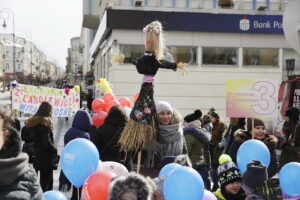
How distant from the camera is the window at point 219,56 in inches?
749

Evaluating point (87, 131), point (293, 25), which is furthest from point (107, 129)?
point (293, 25)

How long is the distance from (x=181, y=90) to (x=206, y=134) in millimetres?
12720

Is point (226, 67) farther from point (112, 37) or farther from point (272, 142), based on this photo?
point (272, 142)

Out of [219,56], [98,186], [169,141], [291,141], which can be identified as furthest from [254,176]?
[219,56]

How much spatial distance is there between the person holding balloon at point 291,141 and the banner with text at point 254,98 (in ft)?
1.04

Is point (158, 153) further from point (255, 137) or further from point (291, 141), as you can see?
point (291, 141)

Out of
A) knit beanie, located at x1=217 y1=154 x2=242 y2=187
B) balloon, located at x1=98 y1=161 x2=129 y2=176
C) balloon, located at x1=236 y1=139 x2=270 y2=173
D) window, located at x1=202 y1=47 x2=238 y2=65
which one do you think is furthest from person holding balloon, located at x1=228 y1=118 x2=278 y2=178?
window, located at x1=202 y1=47 x2=238 y2=65

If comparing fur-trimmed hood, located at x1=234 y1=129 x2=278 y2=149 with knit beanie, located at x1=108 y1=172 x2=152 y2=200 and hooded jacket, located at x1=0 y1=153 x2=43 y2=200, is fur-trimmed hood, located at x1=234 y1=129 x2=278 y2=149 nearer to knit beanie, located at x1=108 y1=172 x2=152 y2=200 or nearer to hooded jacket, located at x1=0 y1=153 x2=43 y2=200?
knit beanie, located at x1=108 y1=172 x2=152 y2=200

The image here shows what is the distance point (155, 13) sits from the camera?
18031 mm

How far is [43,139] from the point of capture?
680 cm

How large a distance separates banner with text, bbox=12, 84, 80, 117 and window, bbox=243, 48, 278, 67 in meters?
8.67

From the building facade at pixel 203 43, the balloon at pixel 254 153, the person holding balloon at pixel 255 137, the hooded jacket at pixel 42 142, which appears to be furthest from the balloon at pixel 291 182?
the building facade at pixel 203 43

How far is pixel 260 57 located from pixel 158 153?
1526 centimetres

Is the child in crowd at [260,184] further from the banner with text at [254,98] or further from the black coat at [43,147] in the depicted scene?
the black coat at [43,147]
